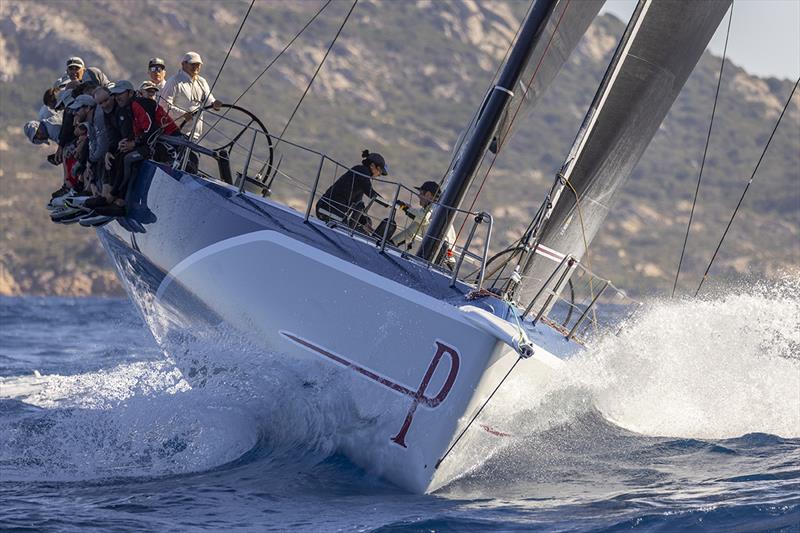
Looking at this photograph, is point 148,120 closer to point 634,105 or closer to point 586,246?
point 586,246

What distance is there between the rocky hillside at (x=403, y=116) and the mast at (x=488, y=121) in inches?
1876

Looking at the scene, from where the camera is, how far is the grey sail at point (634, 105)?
8.48 m

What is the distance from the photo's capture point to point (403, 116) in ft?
274

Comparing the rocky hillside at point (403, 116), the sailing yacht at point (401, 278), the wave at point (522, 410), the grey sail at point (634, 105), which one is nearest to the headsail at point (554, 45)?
the sailing yacht at point (401, 278)

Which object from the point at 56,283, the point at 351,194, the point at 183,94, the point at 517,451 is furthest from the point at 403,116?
the point at 517,451

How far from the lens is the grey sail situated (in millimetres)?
8477

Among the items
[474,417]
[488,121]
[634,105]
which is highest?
[634,105]

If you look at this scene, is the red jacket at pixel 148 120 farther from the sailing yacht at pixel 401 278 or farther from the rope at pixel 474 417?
the rope at pixel 474 417

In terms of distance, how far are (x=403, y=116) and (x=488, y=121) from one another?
252 ft

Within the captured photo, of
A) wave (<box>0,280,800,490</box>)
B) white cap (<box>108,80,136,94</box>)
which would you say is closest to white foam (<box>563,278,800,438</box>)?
wave (<box>0,280,800,490</box>)

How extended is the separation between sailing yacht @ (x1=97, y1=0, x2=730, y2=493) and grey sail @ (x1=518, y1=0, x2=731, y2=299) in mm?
11

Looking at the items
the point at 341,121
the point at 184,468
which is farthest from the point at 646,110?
the point at 341,121

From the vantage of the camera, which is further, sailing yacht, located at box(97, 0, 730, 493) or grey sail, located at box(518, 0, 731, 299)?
grey sail, located at box(518, 0, 731, 299)

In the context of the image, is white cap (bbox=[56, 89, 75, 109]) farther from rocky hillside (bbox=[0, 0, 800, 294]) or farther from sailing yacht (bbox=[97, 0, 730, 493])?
rocky hillside (bbox=[0, 0, 800, 294])
